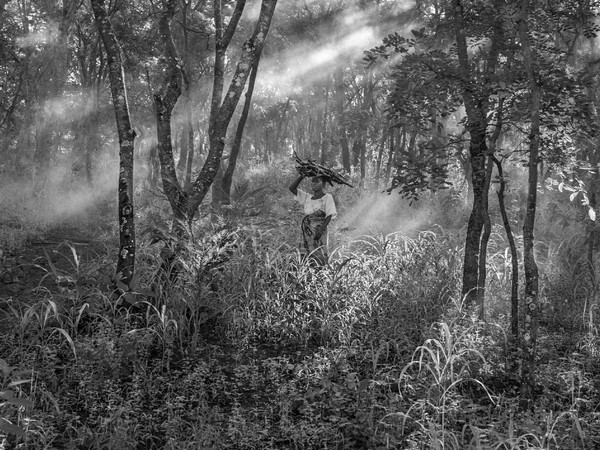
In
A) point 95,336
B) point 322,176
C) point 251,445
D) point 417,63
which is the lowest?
point 251,445

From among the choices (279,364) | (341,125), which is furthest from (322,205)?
(341,125)

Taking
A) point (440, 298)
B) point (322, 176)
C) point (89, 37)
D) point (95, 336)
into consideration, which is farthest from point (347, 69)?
point (95, 336)

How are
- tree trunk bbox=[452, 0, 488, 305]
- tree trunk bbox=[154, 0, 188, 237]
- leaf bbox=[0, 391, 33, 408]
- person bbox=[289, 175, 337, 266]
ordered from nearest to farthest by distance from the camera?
1. leaf bbox=[0, 391, 33, 408]
2. tree trunk bbox=[452, 0, 488, 305]
3. tree trunk bbox=[154, 0, 188, 237]
4. person bbox=[289, 175, 337, 266]

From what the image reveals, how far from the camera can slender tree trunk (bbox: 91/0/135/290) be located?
6.64 meters

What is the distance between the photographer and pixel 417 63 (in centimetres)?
558

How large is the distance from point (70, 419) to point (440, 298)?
4118 millimetres

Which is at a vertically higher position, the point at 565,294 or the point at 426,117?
the point at 426,117

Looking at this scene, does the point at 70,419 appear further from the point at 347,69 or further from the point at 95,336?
the point at 347,69

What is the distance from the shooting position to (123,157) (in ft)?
22.2

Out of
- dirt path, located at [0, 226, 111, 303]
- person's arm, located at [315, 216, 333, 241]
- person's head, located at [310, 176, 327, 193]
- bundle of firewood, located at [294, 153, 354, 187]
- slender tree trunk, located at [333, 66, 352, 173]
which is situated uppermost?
slender tree trunk, located at [333, 66, 352, 173]

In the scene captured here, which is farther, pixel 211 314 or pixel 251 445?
pixel 211 314

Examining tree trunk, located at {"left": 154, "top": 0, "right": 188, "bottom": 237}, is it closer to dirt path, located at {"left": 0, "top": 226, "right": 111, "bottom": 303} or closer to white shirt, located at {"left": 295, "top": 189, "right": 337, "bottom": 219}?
dirt path, located at {"left": 0, "top": 226, "right": 111, "bottom": 303}

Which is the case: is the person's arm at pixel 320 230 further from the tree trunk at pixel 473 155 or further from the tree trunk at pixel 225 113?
the tree trunk at pixel 473 155

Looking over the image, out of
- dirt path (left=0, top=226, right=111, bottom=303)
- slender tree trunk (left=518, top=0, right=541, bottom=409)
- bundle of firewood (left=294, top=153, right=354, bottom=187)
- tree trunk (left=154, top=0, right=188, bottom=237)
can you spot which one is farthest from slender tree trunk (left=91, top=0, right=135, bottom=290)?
slender tree trunk (left=518, top=0, right=541, bottom=409)
